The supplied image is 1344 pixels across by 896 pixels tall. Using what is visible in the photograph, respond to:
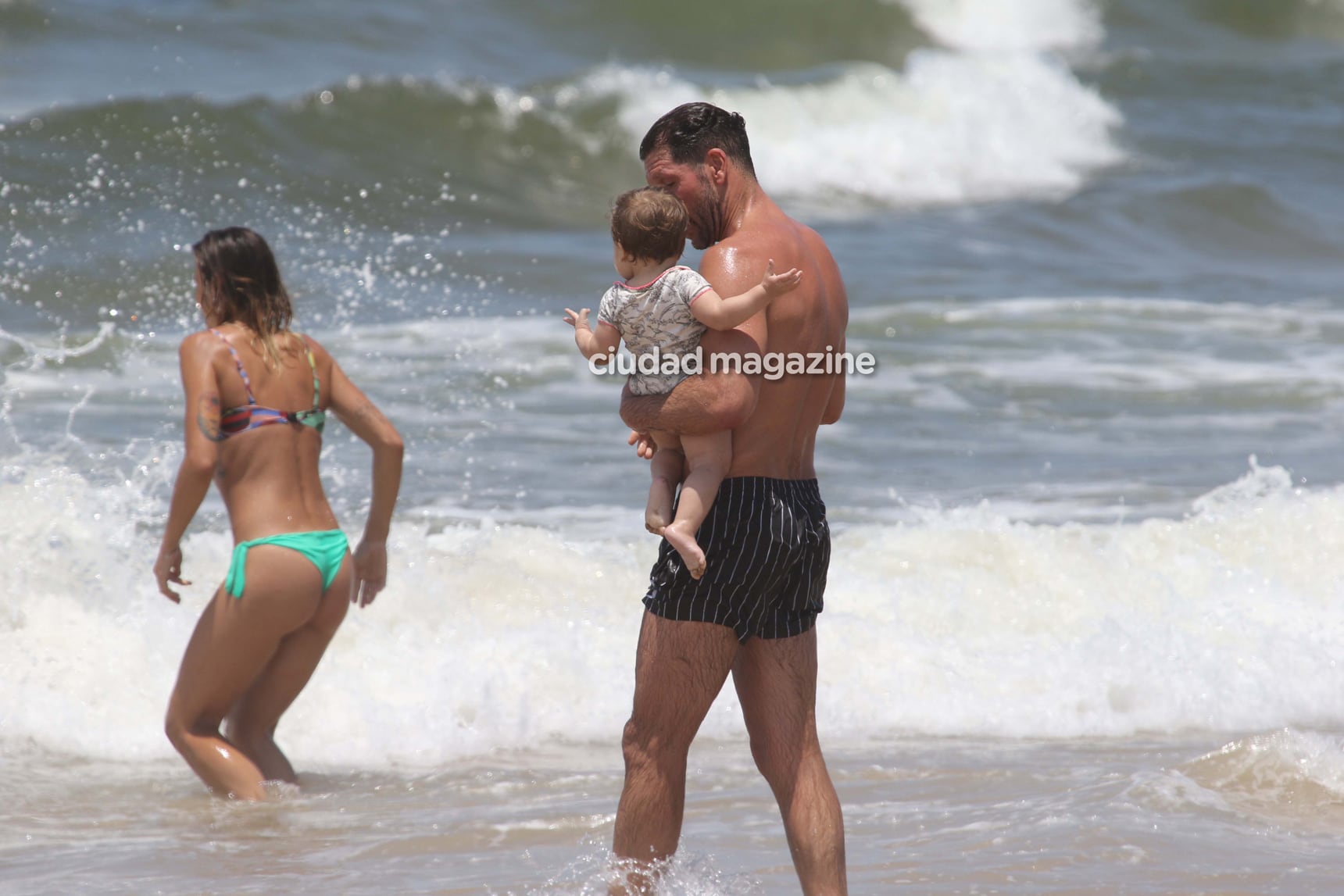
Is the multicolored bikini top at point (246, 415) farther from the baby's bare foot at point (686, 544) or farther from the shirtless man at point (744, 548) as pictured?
the baby's bare foot at point (686, 544)

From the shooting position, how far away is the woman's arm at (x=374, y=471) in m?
4.62

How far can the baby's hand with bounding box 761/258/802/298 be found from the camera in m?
2.91

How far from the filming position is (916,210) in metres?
16.7

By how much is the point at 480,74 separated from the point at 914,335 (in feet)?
27.0

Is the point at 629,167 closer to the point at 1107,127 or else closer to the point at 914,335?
the point at 914,335

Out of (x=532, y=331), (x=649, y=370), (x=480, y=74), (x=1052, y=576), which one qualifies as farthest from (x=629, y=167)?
(x=649, y=370)

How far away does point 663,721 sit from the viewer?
3176 millimetres

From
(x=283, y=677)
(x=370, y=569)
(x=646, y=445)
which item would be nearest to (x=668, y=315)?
(x=646, y=445)

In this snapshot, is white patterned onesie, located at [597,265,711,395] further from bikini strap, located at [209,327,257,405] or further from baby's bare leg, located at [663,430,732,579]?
bikini strap, located at [209,327,257,405]

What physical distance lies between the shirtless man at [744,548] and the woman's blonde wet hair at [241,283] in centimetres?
166

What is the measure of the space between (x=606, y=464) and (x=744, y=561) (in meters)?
5.35

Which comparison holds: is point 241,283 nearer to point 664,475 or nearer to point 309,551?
point 309,551

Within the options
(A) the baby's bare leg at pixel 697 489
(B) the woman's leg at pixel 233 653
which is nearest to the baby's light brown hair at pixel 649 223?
(A) the baby's bare leg at pixel 697 489

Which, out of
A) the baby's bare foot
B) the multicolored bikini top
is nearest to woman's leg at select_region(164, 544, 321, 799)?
the multicolored bikini top
